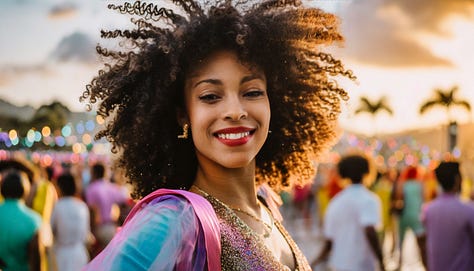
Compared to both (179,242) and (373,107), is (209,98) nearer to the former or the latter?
(179,242)

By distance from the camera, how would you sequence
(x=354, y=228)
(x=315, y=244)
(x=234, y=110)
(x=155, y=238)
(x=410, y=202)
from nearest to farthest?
(x=155, y=238)
(x=234, y=110)
(x=354, y=228)
(x=410, y=202)
(x=315, y=244)

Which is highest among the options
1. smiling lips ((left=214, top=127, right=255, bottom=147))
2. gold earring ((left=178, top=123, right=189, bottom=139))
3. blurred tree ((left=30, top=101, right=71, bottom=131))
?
blurred tree ((left=30, top=101, right=71, bottom=131))

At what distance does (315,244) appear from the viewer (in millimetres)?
17078

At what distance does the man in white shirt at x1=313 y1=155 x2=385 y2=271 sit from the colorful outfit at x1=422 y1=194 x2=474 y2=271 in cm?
68

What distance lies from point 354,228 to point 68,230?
2.83 metres

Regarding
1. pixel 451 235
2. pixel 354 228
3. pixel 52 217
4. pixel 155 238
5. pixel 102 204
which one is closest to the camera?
pixel 155 238

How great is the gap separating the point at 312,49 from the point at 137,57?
0.72 meters

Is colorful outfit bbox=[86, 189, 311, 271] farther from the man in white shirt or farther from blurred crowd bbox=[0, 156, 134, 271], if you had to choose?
the man in white shirt

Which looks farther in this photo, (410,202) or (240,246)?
(410,202)

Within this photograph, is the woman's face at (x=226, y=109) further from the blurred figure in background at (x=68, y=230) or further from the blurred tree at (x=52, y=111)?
the blurred figure in background at (x=68, y=230)

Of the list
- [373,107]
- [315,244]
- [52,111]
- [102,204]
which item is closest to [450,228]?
[102,204]

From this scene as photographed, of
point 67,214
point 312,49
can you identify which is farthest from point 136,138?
point 67,214

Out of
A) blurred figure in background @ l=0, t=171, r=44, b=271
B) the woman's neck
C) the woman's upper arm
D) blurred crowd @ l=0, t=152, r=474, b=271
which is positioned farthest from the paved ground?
the woman's upper arm

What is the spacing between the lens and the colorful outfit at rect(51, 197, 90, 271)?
7668mm
